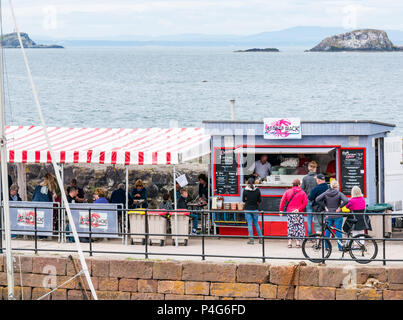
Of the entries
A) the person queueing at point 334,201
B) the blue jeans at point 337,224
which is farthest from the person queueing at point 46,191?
the blue jeans at point 337,224

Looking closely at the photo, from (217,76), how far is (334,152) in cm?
9754

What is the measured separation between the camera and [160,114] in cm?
7350

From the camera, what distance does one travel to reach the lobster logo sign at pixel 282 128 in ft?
58.3

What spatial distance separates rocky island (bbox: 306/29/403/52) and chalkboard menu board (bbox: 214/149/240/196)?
473 feet

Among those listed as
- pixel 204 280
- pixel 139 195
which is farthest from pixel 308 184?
pixel 139 195

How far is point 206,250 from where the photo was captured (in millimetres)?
15820

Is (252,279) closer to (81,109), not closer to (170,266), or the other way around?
(170,266)

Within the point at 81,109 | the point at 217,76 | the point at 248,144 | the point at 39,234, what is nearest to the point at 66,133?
the point at 39,234

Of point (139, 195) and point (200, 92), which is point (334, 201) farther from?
point (200, 92)

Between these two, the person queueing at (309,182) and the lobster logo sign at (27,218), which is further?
the lobster logo sign at (27,218)

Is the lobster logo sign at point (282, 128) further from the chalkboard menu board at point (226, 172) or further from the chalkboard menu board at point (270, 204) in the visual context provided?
the chalkboard menu board at point (270, 204)

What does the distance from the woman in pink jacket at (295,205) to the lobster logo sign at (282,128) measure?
1.84 metres

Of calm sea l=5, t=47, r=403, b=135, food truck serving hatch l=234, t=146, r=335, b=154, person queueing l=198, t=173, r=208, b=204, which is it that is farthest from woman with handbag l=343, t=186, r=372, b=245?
calm sea l=5, t=47, r=403, b=135

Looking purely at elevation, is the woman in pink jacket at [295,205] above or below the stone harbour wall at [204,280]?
above
